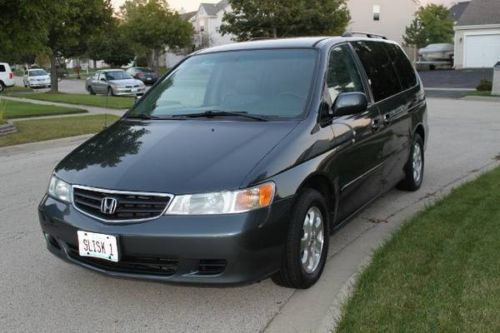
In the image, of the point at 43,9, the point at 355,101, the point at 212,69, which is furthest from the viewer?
the point at 43,9

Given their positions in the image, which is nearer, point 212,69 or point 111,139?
point 111,139

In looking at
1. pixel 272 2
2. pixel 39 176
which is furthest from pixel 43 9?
pixel 272 2

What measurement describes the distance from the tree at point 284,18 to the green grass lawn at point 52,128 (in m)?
24.3

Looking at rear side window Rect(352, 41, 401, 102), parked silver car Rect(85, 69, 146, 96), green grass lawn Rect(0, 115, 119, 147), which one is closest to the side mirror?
rear side window Rect(352, 41, 401, 102)

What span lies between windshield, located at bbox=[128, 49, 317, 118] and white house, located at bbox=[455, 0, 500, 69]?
39.5 metres

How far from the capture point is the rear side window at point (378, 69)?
213 inches

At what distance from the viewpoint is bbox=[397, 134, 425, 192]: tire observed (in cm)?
652

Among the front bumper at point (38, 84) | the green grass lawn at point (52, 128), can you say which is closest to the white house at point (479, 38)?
the front bumper at point (38, 84)

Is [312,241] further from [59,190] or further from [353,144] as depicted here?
[59,190]

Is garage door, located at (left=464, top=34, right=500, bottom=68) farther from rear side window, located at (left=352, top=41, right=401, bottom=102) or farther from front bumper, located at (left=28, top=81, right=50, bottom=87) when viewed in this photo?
rear side window, located at (left=352, top=41, right=401, bottom=102)

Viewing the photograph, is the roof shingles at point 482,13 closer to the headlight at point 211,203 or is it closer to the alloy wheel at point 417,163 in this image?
the alloy wheel at point 417,163

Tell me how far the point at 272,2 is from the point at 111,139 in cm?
3562

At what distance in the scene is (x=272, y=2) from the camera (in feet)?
125

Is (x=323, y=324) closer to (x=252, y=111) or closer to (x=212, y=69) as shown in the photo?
(x=252, y=111)
